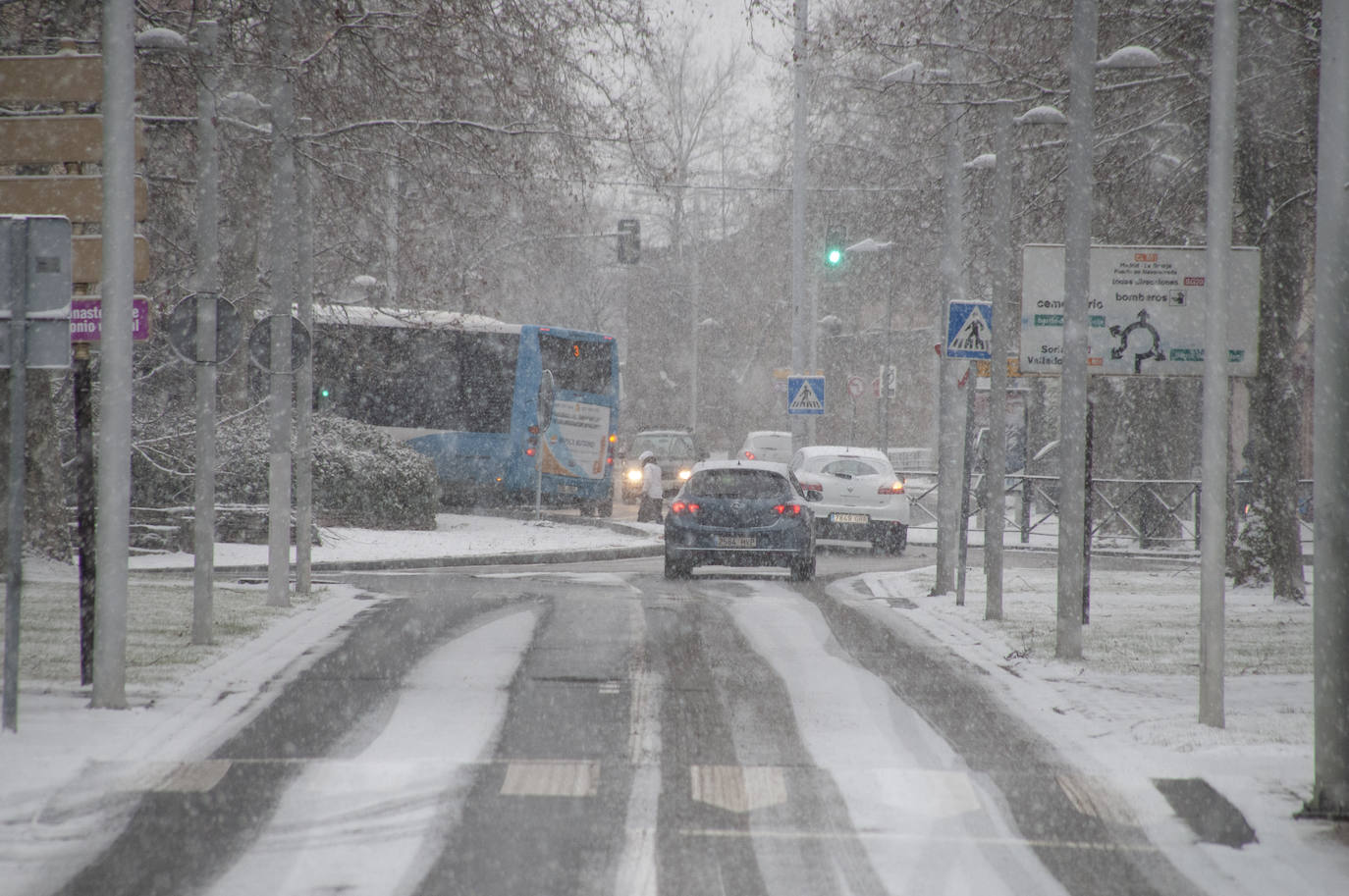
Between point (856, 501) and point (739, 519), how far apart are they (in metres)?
6.55

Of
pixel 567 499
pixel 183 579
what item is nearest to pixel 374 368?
pixel 567 499

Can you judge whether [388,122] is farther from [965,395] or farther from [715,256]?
[715,256]

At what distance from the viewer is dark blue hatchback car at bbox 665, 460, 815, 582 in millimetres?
18094

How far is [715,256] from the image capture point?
6656 cm

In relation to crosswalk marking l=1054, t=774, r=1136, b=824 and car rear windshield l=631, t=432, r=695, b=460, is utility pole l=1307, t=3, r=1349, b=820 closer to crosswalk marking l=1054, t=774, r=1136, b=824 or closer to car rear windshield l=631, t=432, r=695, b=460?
crosswalk marking l=1054, t=774, r=1136, b=824

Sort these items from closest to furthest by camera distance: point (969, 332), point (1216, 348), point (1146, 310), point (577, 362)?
point (1216, 348)
point (1146, 310)
point (969, 332)
point (577, 362)

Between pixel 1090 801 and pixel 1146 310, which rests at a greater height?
pixel 1146 310

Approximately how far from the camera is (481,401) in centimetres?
3145

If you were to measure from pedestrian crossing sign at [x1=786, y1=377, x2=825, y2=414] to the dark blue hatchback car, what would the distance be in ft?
31.3

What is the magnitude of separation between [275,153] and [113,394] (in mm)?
5766

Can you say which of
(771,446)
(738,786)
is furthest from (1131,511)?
(738,786)

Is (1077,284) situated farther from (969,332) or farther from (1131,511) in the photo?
(1131,511)

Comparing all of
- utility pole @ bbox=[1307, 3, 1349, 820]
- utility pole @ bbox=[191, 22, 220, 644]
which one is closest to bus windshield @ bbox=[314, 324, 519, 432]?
utility pole @ bbox=[191, 22, 220, 644]

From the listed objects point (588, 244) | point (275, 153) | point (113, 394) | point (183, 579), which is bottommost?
point (183, 579)
